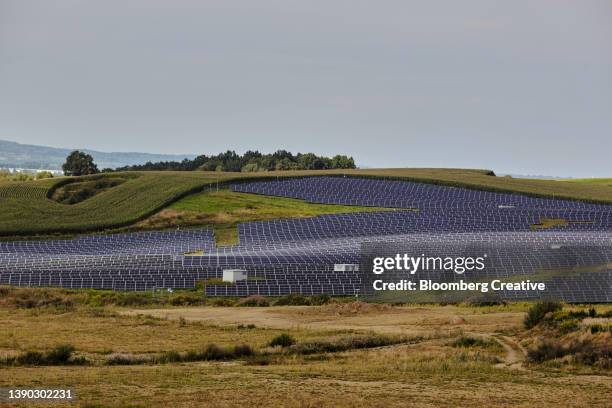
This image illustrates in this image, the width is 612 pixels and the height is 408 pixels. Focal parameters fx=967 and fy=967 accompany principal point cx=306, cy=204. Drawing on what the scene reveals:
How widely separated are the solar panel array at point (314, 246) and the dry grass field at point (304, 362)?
6.76 m

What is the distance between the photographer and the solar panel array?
72.7 metres

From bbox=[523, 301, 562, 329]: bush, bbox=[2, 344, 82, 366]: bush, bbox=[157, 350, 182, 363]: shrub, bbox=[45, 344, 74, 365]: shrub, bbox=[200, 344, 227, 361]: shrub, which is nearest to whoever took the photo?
bbox=[2, 344, 82, 366]: bush

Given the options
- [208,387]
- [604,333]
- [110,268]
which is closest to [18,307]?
[110,268]

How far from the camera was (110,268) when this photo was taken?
3049 inches

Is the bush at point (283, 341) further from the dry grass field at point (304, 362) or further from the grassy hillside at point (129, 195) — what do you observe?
the grassy hillside at point (129, 195)

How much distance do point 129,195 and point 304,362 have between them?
87.7m

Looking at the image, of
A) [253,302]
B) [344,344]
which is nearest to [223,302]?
[253,302]

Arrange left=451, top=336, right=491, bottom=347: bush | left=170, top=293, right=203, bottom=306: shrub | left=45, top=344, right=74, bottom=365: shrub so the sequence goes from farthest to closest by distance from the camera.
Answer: left=170, top=293, right=203, bottom=306: shrub < left=451, top=336, right=491, bottom=347: bush < left=45, top=344, right=74, bottom=365: shrub

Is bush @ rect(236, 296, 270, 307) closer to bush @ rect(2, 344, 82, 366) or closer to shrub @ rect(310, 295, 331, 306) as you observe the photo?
shrub @ rect(310, 295, 331, 306)

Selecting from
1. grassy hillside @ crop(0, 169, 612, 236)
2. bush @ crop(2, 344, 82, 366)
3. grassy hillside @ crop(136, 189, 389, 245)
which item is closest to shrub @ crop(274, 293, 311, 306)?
bush @ crop(2, 344, 82, 366)

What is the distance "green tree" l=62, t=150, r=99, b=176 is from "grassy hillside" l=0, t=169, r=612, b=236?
31848mm

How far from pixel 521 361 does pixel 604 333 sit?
5.50 m

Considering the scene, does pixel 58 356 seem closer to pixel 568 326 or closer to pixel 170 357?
pixel 170 357

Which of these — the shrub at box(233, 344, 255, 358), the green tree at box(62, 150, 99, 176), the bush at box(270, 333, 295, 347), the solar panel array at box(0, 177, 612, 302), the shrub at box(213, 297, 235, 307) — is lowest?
the shrub at box(233, 344, 255, 358)
